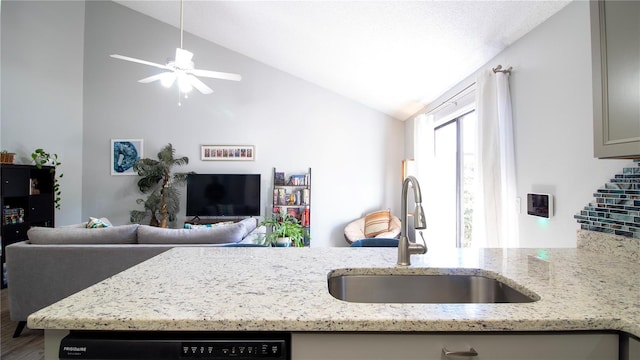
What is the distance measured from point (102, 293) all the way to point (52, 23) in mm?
5375

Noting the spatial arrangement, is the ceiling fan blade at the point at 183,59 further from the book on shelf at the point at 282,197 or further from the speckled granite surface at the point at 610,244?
the speckled granite surface at the point at 610,244

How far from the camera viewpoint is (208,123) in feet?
15.5

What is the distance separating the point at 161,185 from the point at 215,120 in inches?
52.8

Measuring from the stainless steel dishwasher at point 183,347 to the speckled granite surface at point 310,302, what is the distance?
36mm

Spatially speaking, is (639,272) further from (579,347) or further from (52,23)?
(52,23)

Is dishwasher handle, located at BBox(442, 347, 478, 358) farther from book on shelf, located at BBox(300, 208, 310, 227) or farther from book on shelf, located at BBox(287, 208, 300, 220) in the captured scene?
book on shelf, located at BBox(287, 208, 300, 220)

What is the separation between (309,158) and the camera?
479 cm

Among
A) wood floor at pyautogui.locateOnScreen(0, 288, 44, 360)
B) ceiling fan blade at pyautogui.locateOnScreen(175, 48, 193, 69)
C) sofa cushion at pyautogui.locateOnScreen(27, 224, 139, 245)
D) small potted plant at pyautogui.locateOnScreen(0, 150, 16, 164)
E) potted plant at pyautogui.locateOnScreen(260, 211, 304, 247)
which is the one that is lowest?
wood floor at pyautogui.locateOnScreen(0, 288, 44, 360)

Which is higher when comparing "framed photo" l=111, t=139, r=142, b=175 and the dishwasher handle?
"framed photo" l=111, t=139, r=142, b=175

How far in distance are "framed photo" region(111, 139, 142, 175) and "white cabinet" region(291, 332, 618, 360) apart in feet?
16.5

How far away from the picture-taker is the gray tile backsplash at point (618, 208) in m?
1.14

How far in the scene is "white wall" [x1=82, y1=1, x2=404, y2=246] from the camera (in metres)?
4.69

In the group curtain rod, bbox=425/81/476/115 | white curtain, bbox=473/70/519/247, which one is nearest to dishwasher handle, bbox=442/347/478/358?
white curtain, bbox=473/70/519/247

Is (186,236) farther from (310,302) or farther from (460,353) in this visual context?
(460,353)
